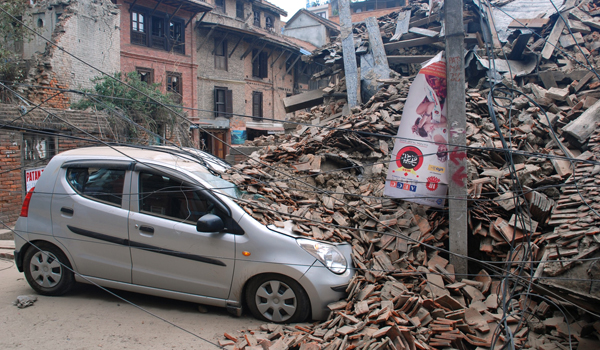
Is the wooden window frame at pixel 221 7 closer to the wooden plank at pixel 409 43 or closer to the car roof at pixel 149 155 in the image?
the wooden plank at pixel 409 43

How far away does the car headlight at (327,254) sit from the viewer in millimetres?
4496

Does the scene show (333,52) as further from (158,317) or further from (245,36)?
(245,36)

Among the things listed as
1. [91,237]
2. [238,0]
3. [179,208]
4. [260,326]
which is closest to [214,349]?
[260,326]

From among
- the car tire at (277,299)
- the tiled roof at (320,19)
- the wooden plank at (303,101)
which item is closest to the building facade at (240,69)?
the tiled roof at (320,19)

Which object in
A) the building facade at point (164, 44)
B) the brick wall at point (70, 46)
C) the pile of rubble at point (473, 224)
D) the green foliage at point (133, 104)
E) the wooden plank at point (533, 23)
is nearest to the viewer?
the pile of rubble at point (473, 224)

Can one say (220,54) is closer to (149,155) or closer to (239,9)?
(239,9)

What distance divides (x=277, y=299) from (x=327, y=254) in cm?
76

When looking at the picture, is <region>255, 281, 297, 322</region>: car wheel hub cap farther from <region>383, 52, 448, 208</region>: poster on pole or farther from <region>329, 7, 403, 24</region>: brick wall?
<region>329, 7, 403, 24</region>: brick wall

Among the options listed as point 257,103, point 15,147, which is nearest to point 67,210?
point 15,147

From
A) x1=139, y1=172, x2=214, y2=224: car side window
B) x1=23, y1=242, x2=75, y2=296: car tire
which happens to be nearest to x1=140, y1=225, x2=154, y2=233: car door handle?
x1=139, y1=172, x2=214, y2=224: car side window

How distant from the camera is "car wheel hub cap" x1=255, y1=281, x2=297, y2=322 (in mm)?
4477

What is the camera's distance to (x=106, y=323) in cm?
471

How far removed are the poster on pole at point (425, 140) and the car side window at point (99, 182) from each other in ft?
12.1

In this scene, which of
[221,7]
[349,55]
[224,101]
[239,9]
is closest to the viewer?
[349,55]
